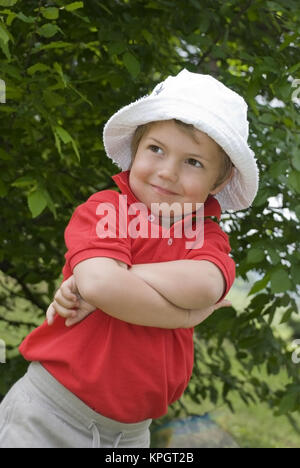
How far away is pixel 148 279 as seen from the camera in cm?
166

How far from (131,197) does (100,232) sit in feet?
0.58

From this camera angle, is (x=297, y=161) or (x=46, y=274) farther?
(x=46, y=274)

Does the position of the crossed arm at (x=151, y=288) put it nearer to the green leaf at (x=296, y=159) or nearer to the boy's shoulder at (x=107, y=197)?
the boy's shoulder at (x=107, y=197)

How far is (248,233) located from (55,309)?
1.43 meters

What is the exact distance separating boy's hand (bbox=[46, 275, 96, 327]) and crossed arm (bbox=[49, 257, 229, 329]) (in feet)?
0.15

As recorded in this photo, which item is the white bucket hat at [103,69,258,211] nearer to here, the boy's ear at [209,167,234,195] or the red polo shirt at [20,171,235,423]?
the boy's ear at [209,167,234,195]

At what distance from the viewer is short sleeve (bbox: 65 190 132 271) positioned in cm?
166

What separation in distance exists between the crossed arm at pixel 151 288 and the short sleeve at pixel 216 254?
2cm

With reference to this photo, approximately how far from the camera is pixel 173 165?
1760 millimetres

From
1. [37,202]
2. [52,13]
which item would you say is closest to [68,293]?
[37,202]

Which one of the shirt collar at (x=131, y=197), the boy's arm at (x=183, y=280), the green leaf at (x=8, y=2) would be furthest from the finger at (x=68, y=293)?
the green leaf at (x=8, y=2)

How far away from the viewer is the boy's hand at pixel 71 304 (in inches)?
67.3

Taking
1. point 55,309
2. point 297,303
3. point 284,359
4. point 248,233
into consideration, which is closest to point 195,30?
point 248,233
